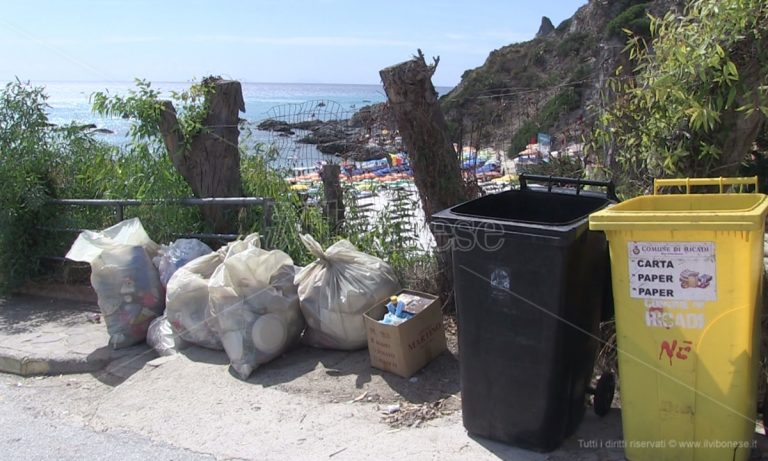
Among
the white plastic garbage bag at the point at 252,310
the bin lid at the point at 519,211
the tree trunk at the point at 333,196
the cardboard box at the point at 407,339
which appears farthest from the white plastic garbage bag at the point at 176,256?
the bin lid at the point at 519,211

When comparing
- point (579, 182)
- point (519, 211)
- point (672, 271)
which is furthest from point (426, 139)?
point (672, 271)

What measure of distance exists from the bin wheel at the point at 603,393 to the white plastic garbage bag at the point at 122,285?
11.1 ft

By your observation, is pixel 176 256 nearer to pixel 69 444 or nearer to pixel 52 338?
pixel 52 338

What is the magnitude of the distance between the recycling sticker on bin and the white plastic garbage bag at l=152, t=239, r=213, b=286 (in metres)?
3.48

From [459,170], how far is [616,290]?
80.9 inches

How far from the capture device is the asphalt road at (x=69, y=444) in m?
3.48

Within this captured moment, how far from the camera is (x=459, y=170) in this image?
4719 mm

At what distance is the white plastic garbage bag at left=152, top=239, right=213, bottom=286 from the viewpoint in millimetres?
5070

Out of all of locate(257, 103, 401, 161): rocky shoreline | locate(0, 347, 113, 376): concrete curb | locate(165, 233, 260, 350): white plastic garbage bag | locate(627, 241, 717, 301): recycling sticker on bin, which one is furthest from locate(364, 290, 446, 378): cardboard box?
locate(0, 347, 113, 376): concrete curb

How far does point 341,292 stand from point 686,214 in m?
2.23

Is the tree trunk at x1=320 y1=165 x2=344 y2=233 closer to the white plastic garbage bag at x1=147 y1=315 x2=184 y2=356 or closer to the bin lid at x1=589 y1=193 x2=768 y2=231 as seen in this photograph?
the white plastic garbage bag at x1=147 y1=315 x2=184 y2=356

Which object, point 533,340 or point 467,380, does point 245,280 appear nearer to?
point 467,380

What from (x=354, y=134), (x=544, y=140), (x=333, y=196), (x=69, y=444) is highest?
(x=354, y=134)

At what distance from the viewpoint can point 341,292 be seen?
13.8ft
